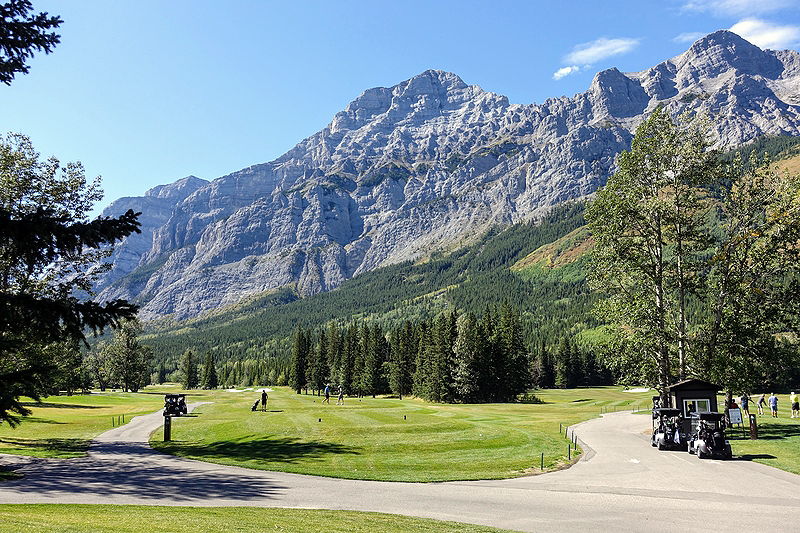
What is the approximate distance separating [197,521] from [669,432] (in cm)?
2940

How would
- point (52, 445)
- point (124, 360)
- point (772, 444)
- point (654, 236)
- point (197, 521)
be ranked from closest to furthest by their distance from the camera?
point (197, 521)
point (772, 444)
point (52, 445)
point (654, 236)
point (124, 360)

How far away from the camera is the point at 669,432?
31531 mm

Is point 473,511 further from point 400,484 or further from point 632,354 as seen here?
point 632,354

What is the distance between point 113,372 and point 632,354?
11277cm

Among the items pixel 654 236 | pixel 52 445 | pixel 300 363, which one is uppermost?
pixel 654 236

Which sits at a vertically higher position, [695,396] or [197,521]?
[695,396]

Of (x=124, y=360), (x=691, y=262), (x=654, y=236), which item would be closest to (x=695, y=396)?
(x=691, y=262)

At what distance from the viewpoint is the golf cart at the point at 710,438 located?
27672 mm

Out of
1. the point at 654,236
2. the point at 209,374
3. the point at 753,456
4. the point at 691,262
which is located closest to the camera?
the point at 753,456

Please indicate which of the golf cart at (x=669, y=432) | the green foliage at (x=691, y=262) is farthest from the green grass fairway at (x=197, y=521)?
the green foliage at (x=691, y=262)

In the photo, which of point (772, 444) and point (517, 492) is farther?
point (772, 444)

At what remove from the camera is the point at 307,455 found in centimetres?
3009

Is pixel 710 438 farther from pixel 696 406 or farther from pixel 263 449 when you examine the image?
pixel 263 449

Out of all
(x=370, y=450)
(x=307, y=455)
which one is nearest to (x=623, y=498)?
(x=370, y=450)
